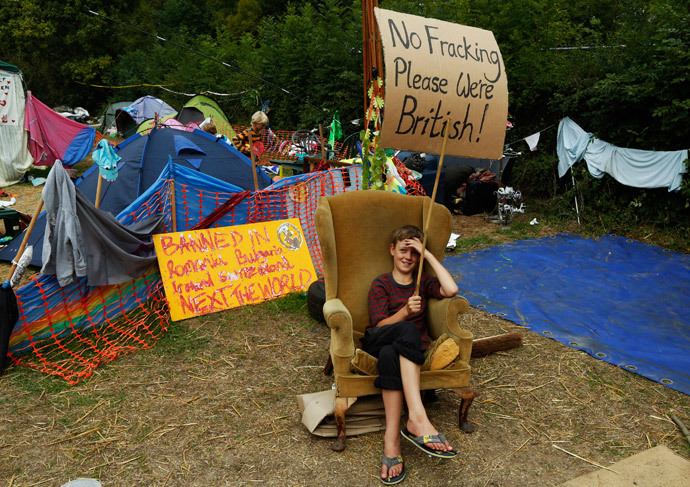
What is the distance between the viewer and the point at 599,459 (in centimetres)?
257

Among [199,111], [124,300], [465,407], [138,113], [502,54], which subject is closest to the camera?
[465,407]

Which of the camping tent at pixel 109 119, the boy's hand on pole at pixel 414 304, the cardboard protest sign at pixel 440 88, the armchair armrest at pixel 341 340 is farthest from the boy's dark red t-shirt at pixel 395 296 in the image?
the camping tent at pixel 109 119

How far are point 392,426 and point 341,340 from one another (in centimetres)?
51

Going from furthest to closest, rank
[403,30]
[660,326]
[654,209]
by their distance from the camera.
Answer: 1. [654,209]
2. [660,326]
3. [403,30]

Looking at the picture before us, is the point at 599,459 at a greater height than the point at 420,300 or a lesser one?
lesser

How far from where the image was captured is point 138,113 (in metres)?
15.5

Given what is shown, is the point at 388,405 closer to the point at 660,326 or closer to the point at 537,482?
the point at 537,482

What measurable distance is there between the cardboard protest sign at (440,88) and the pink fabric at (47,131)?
9134 mm

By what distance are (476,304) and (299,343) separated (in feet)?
6.01

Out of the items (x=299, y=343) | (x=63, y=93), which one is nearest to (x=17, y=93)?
(x=299, y=343)

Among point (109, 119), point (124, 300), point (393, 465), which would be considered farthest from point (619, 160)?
point (109, 119)

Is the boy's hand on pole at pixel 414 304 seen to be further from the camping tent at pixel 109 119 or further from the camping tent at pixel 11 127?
the camping tent at pixel 109 119

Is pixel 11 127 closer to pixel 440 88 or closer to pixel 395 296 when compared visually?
pixel 440 88

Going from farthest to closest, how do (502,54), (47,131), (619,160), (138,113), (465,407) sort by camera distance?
(138,113) < (47,131) < (502,54) < (619,160) < (465,407)
